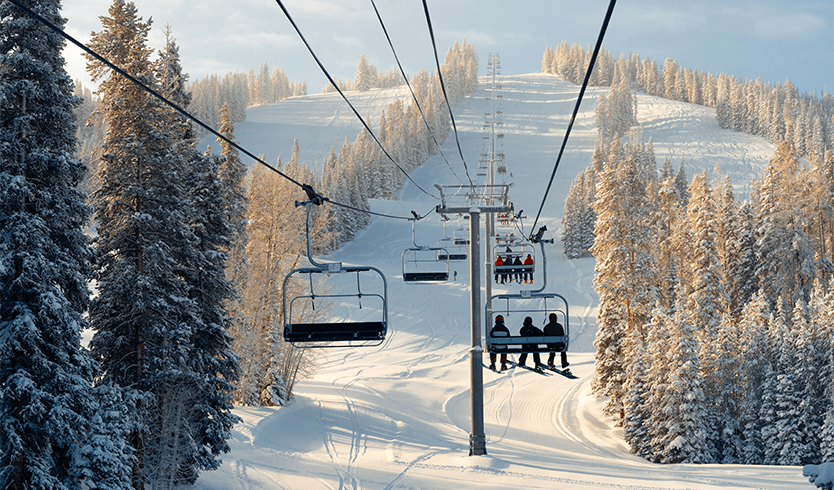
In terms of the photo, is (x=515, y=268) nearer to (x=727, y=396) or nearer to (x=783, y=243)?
(x=727, y=396)

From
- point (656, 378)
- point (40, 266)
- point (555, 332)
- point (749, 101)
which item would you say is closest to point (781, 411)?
point (656, 378)

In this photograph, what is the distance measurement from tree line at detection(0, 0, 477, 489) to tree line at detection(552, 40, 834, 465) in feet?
63.1

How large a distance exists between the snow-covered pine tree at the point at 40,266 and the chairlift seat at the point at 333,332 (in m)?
5.73

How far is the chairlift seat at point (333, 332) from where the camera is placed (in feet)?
37.1

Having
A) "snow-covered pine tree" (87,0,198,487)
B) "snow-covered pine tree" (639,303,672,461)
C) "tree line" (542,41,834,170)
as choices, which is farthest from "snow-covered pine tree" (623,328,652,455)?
"tree line" (542,41,834,170)

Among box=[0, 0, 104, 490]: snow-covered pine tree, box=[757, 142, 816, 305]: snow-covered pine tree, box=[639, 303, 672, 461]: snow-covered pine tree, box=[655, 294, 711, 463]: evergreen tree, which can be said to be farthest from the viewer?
box=[757, 142, 816, 305]: snow-covered pine tree

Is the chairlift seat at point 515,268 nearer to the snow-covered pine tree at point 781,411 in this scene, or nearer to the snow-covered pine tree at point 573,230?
the snow-covered pine tree at point 781,411

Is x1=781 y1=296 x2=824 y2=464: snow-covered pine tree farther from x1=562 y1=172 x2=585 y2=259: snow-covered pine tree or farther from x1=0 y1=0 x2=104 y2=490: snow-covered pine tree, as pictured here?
x1=562 y1=172 x2=585 y2=259: snow-covered pine tree

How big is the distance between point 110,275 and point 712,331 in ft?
98.6

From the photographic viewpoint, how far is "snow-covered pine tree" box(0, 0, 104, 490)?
12.3m

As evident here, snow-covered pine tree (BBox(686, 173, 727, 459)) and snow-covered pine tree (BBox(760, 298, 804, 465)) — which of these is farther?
snow-covered pine tree (BBox(686, 173, 727, 459))

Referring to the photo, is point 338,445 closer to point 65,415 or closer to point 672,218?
point 65,415

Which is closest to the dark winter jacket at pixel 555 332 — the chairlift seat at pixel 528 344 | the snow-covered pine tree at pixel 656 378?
the chairlift seat at pixel 528 344

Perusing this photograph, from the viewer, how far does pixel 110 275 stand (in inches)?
626
